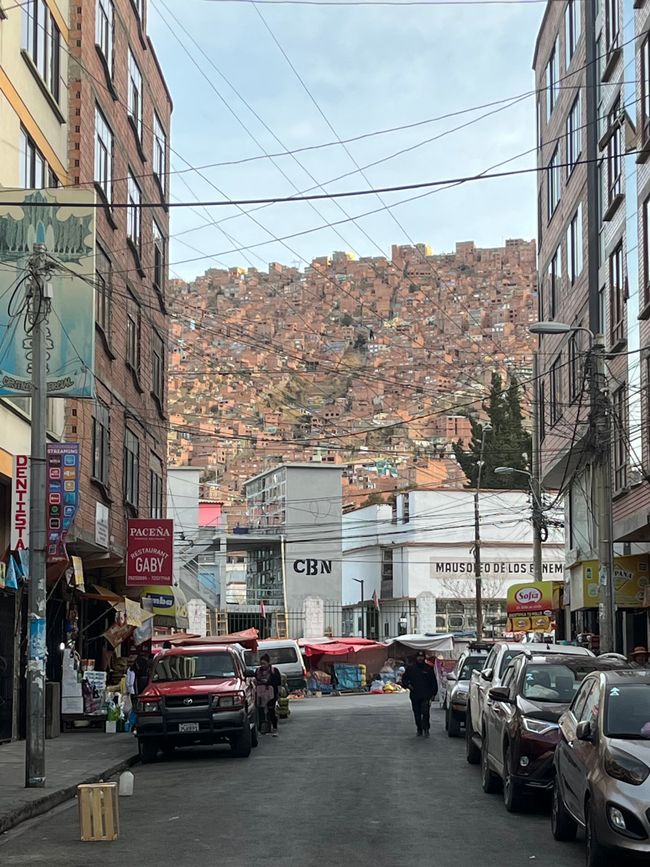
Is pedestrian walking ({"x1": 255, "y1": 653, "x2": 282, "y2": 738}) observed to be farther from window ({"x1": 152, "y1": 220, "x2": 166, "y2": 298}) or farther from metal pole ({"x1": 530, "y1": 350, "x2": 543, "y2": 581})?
metal pole ({"x1": 530, "y1": 350, "x2": 543, "y2": 581})

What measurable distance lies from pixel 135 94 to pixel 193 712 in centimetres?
2073

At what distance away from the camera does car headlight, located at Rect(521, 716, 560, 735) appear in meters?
13.9

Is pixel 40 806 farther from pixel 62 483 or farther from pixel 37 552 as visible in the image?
pixel 62 483

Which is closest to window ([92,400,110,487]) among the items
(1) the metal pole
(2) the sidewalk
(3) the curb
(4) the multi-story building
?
(2) the sidewalk

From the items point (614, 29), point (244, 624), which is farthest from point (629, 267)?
point (244, 624)

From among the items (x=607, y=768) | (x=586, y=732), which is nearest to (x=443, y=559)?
(x=586, y=732)

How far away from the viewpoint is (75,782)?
18375mm

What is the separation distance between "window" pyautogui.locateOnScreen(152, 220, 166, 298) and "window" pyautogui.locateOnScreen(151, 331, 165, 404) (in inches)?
61.7

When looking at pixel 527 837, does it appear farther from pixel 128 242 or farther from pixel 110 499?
pixel 128 242

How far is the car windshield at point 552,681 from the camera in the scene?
15.2 m

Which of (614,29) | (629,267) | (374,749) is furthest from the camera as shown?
(614,29)

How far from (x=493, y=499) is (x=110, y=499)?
64547 mm

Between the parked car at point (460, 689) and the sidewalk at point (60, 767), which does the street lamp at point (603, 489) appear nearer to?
the parked car at point (460, 689)

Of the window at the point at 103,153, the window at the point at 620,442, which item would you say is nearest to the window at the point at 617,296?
the window at the point at 620,442
